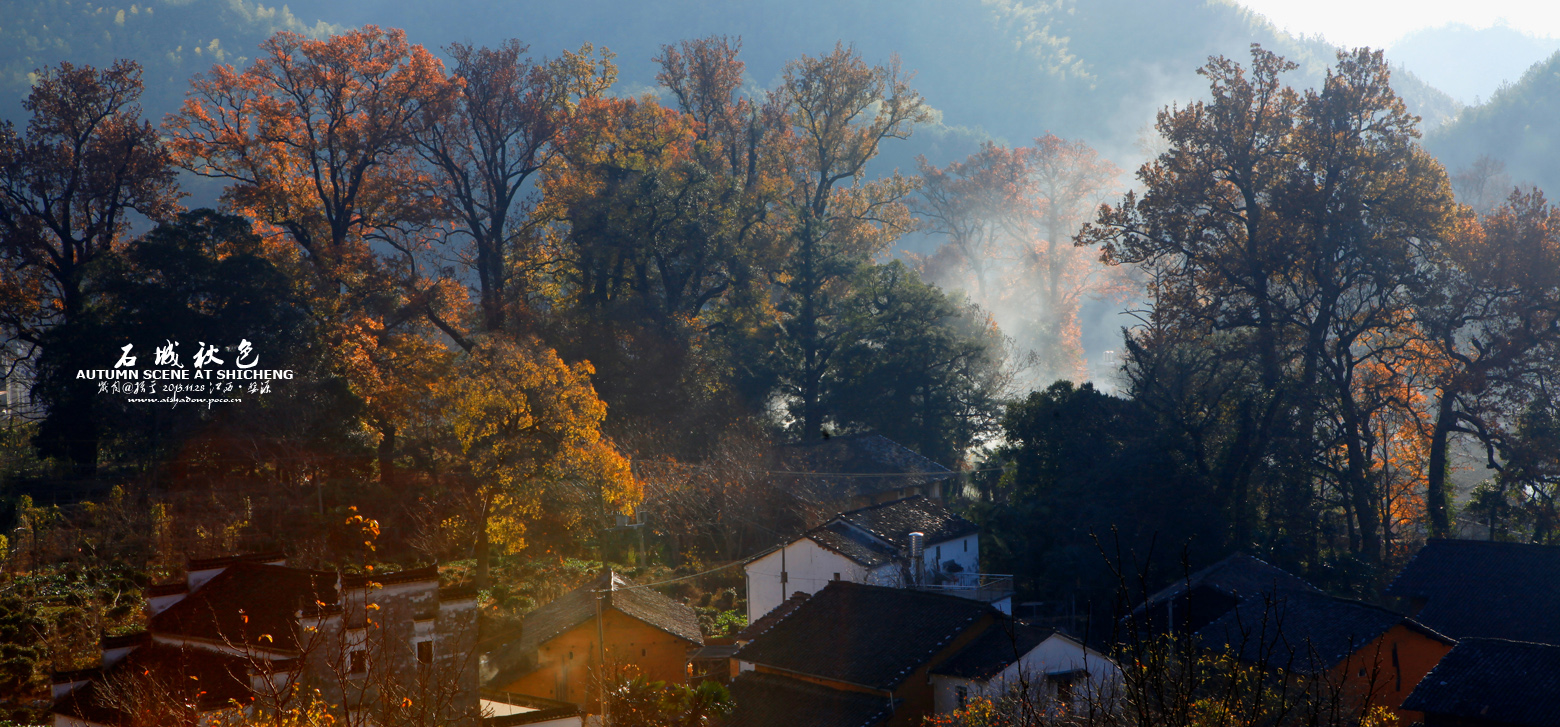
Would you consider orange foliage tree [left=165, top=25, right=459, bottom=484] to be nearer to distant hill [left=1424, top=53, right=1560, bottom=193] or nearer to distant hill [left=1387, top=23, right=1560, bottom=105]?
distant hill [left=1424, top=53, right=1560, bottom=193]

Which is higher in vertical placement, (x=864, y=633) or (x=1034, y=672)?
(x=864, y=633)

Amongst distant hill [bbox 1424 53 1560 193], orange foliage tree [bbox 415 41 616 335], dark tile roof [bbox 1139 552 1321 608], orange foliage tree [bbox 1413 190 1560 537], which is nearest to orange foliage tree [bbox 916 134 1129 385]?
distant hill [bbox 1424 53 1560 193]

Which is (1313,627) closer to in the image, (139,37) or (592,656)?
(592,656)

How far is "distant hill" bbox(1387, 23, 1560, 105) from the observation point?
110875 mm

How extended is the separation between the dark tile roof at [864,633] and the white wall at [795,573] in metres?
3.25

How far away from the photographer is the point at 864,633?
19750 millimetres

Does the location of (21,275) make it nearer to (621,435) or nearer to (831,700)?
(621,435)

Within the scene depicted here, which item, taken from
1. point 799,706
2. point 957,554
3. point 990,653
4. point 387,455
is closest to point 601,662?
point 799,706

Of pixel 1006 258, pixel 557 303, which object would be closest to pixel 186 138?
pixel 557 303

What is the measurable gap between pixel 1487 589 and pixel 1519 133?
52712mm

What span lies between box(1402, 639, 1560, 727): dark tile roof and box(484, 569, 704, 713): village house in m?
14.2

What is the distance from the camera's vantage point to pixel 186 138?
32.2 m

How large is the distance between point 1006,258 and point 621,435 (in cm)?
4011

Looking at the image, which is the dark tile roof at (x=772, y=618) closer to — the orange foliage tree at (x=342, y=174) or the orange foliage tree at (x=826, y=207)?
the orange foliage tree at (x=342, y=174)
